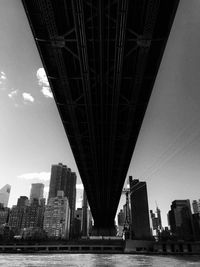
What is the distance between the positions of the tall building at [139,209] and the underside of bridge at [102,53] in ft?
476

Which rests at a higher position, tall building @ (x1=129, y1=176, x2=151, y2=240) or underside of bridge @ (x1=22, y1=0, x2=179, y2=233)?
tall building @ (x1=129, y1=176, x2=151, y2=240)

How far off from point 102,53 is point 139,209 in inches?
6847

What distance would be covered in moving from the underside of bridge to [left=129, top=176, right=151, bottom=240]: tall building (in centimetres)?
14507

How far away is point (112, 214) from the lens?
102m

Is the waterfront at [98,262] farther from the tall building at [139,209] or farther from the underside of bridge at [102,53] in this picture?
the tall building at [139,209]

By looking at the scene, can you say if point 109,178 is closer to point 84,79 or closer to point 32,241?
point 84,79

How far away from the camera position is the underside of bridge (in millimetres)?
13414

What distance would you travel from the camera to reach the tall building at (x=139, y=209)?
16800cm

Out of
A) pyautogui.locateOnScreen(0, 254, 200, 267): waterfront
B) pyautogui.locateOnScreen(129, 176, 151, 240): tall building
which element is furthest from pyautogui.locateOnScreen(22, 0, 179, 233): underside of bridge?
pyautogui.locateOnScreen(129, 176, 151, 240): tall building

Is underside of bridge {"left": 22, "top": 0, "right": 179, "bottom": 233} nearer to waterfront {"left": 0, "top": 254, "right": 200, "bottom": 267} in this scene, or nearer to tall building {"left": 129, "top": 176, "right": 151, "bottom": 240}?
waterfront {"left": 0, "top": 254, "right": 200, "bottom": 267}

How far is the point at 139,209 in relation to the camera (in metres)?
176

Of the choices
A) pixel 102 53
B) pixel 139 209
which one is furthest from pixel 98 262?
pixel 139 209

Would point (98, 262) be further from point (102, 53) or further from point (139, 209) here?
point (139, 209)

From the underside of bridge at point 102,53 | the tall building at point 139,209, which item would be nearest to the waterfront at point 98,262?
the underside of bridge at point 102,53
